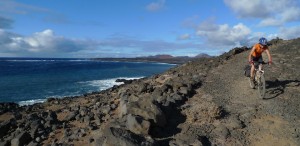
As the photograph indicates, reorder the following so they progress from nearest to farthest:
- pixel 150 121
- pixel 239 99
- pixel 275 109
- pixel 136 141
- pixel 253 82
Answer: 1. pixel 136 141
2. pixel 150 121
3. pixel 275 109
4. pixel 239 99
5. pixel 253 82

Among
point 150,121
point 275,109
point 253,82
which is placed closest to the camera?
point 150,121

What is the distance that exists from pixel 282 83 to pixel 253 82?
190 cm

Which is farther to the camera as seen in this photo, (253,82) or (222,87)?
(222,87)

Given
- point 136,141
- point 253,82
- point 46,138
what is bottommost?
point 46,138

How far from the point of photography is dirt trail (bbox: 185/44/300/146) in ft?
35.7

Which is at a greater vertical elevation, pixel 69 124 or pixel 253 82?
pixel 253 82

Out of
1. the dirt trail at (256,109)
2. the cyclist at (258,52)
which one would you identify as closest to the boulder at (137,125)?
the dirt trail at (256,109)

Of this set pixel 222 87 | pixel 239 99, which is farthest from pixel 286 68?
pixel 239 99

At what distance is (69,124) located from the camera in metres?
14.4

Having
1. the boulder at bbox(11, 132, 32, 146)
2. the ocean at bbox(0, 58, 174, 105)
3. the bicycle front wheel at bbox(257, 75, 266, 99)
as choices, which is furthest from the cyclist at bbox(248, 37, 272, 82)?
the ocean at bbox(0, 58, 174, 105)

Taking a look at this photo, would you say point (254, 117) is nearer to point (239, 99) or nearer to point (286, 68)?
point (239, 99)

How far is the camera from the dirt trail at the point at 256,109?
428 inches

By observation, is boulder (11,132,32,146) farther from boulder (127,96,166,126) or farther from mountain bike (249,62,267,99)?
mountain bike (249,62,267,99)

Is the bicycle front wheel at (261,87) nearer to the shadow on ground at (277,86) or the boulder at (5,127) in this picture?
the shadow on ground at (277,86)
